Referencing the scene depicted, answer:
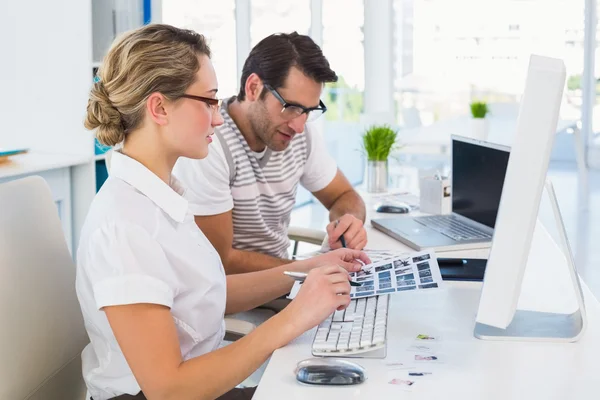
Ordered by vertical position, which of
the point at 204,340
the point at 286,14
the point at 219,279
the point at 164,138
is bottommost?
the point at 204,340

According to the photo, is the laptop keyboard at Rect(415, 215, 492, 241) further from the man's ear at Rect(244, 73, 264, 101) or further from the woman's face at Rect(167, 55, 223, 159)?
the woman's face at Rect(167, 55, 223, 159)

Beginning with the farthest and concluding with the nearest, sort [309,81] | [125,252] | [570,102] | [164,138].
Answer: [570,102], [309,81], [164,138], [125,252]

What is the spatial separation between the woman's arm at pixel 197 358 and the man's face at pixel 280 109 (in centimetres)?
95

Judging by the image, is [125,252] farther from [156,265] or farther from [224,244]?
[224,244]

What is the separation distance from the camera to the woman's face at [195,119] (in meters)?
1.49

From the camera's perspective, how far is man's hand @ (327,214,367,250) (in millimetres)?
2170

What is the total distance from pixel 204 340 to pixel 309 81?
961 mm

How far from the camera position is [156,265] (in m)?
1.35

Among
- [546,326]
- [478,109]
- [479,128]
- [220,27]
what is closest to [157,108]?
[546,326]

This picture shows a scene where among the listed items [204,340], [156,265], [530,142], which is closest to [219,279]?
[204,340]

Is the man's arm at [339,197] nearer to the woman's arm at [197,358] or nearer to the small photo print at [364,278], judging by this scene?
the small photo print at [364,278]

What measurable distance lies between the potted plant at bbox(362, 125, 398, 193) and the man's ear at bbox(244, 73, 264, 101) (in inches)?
34.9

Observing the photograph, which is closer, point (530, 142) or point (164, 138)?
point (530, 142)

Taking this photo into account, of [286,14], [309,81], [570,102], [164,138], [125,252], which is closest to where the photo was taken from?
[125,252]
